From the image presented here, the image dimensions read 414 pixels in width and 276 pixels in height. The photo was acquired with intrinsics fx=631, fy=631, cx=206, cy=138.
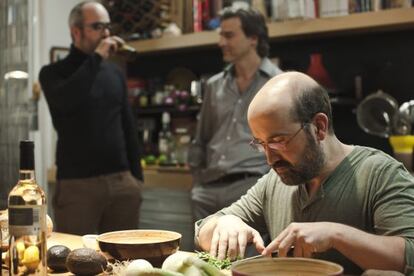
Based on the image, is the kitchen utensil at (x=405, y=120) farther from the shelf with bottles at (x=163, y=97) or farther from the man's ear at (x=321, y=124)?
the man's ear at (x=321, y=124)

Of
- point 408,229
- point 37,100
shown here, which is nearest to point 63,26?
point 37,100

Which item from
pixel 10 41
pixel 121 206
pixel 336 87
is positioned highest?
pixel 10 41

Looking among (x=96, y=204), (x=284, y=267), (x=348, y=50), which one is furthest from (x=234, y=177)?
(x=284, y=267)

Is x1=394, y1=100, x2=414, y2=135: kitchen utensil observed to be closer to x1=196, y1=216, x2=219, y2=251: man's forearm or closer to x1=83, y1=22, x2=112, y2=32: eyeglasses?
x1=83, y1=22, x2=112, y2=32: eyeglasses

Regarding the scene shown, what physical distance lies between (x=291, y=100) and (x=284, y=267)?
19.7 inches

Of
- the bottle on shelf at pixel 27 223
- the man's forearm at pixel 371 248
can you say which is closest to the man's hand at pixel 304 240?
the man's forearm at pixel 371 248

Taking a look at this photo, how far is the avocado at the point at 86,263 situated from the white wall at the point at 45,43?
337cm

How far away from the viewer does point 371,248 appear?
1421 mm

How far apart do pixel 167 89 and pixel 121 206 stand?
166 cm

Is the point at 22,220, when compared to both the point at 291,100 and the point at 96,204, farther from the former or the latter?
the point at 96,204

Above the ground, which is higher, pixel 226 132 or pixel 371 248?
pixel 226 132

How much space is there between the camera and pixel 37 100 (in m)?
4.73

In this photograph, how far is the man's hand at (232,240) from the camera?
1.58 metres

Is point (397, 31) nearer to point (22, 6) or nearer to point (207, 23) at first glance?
point (207, 23)
